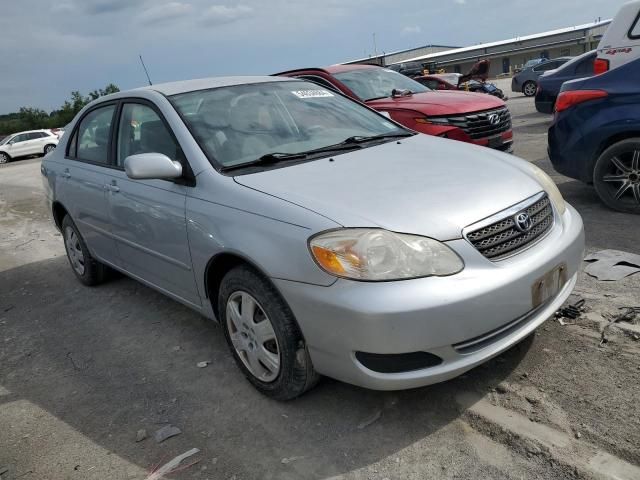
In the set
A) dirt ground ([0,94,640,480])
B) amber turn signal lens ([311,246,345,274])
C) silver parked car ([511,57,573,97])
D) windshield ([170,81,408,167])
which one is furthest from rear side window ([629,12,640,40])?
silver parked car ([511,57,573,97])

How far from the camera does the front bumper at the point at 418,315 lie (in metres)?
2.26

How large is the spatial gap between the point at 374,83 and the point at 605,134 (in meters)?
3.69

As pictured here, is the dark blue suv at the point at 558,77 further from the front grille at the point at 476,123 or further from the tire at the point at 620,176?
the tire at the point at 620,176

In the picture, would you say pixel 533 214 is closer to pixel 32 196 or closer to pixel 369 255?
pixel 369 255

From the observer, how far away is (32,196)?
12.6 meters

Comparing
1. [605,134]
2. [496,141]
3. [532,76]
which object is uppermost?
[532,76]

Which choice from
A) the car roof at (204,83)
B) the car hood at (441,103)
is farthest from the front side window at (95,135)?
the car hood at (441,103)

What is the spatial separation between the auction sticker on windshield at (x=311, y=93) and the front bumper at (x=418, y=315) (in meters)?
1.85

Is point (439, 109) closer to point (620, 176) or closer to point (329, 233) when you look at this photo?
point (620, 176)

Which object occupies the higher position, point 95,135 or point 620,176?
point 95,135

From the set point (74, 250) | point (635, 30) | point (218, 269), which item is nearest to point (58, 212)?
point (74, 250)

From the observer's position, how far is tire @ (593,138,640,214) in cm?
486

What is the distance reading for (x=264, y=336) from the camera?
2.79 m

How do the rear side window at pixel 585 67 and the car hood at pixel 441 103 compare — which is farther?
the rear side window at pixel 585 67
